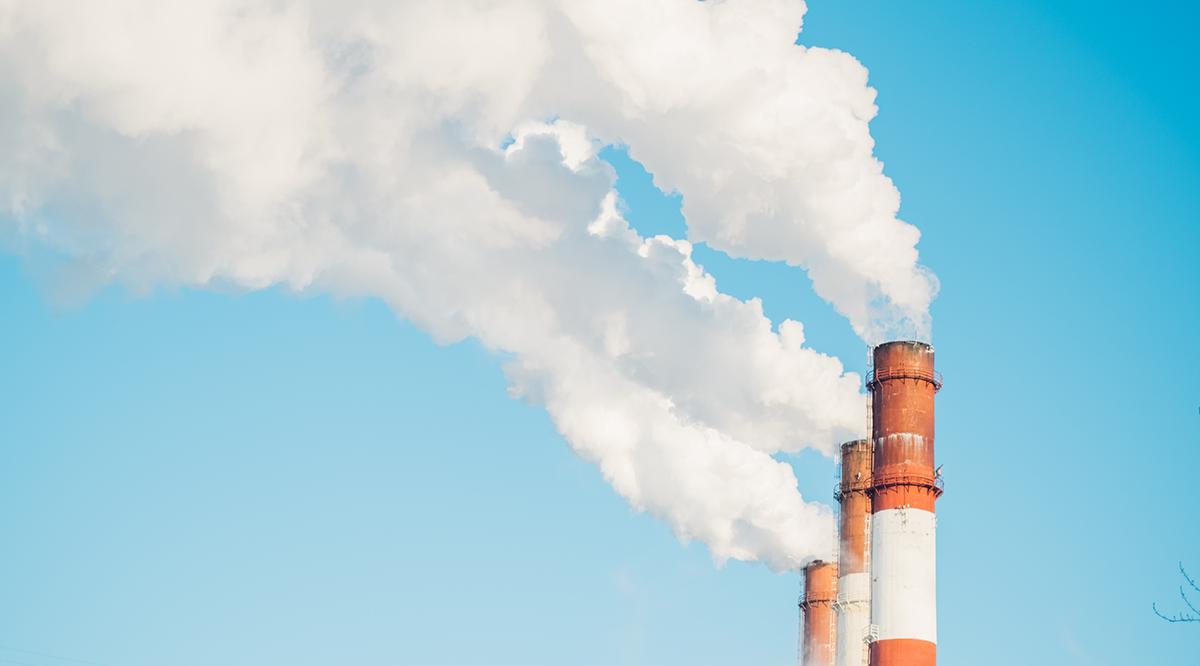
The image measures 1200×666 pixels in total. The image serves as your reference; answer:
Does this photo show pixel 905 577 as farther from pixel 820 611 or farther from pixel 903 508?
pixel 820 611

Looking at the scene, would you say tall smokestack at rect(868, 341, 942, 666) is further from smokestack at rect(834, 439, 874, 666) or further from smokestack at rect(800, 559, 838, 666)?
smokestack at rect(800, 559, 838, 666)

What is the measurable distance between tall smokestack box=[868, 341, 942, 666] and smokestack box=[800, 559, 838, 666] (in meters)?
12.2

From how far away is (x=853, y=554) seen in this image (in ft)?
188

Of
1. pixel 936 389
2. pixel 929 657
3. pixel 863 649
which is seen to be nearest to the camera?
pixel 929 657

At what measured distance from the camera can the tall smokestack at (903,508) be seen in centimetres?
4700

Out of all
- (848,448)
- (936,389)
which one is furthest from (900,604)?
(848,448)

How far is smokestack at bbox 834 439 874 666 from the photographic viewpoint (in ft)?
183

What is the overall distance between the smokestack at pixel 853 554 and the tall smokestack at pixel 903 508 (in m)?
6.48

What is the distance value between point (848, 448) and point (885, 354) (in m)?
8.93

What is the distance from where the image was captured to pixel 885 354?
50.2 meters

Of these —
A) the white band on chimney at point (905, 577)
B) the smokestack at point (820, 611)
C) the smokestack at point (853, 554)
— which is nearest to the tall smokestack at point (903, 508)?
the white band on chimney at point (905, 577)

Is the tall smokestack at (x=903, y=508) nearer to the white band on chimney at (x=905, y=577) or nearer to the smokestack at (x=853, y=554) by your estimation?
the white band on chimney at (x=905, y=577)

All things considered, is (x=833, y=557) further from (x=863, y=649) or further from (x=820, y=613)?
(x=863, y=649)

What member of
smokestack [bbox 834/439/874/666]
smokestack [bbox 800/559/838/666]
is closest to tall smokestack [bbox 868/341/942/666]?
smokestack [bbox 834/439/874/666]
